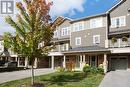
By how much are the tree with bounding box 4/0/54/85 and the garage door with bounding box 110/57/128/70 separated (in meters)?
18.8

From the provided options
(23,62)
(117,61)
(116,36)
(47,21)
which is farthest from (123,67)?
(23,62)

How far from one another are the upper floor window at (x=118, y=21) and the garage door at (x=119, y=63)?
17.1 ft

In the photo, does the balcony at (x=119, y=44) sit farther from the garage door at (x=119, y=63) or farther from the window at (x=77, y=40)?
the window at (x=77, y=40)

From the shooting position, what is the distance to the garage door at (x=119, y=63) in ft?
138

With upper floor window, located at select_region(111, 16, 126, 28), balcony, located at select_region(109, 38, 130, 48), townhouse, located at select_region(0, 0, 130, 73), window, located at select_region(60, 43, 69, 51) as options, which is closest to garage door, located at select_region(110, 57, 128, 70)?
townhouse, located at select_region(0, 0, 130, 73)

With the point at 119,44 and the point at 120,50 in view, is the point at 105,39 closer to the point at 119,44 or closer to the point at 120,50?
the point at 119,44

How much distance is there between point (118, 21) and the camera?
4312cm

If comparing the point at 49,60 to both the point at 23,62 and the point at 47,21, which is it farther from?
the point at 47,21

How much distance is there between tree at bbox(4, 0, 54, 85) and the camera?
84.2ft

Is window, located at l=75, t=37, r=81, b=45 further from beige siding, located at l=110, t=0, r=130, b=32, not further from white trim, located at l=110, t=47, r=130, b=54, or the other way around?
white trim, located at l=110, t=47, r=130, b=54

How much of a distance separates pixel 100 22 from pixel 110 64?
6915 mm

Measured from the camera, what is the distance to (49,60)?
59812mm

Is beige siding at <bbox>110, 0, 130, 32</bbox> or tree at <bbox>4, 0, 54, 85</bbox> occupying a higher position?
beige siding at <bbox>110, 0, 130, 32</bbox>

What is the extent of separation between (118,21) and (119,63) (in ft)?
21.4
